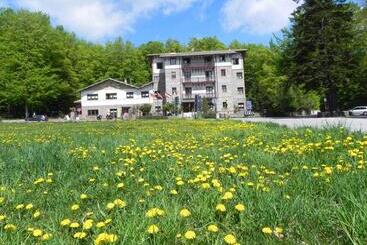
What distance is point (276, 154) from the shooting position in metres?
7.08

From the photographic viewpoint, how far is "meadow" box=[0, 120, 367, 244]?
3.34 m

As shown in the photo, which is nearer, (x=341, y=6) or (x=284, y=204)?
(x=284, y=204)

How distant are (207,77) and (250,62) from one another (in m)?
15.8

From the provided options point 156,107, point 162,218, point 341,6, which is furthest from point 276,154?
point 156,107

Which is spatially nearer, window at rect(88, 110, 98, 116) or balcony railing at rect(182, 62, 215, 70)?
window at rect(88, 110, 98, 116)

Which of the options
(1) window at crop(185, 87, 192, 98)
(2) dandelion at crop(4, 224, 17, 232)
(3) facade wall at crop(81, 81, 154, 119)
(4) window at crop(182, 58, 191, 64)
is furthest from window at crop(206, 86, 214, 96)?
(2) dandelion at crop(4, 224, 17, 232)

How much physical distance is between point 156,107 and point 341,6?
3645 cm

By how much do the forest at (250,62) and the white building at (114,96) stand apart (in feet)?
15.0

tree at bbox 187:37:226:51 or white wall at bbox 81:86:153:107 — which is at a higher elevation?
tree at bbox 187:37:226:51

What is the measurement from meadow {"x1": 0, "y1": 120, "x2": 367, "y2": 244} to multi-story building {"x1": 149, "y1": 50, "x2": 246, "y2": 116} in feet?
245

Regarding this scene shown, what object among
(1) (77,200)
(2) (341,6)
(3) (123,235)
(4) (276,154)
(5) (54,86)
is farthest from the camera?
(5) (54,86)

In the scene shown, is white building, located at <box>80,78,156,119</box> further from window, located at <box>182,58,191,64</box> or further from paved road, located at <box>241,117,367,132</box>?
paved road, located at <box>241,117,367,132</box>

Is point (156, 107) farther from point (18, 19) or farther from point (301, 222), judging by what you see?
point (301, 222)

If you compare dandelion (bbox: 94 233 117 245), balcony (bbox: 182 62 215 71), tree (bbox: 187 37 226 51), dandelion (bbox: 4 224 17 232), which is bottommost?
dandelion (bbox: 4 224 17 232)
